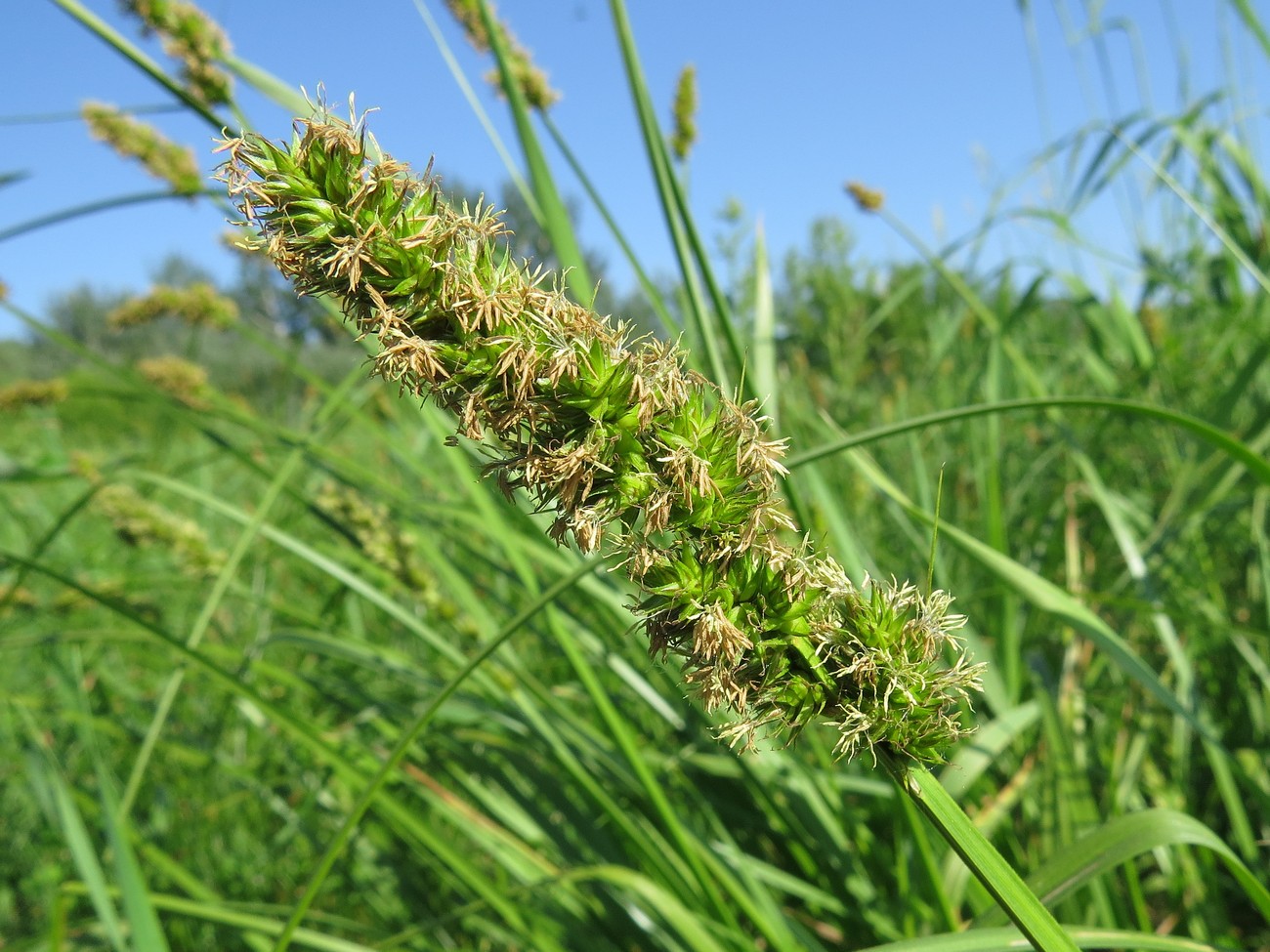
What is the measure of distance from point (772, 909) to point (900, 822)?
0.29 m

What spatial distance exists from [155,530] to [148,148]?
3.27 feet

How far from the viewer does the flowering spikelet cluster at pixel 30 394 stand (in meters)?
3.02

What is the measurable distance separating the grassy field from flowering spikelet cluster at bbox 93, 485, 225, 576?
0.04 ft

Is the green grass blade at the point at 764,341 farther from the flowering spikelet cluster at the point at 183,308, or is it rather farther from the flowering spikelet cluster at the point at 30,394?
the flowering spikelet cluster at the point at 30,394

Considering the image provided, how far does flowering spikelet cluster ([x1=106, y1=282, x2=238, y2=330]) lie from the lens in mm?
2412

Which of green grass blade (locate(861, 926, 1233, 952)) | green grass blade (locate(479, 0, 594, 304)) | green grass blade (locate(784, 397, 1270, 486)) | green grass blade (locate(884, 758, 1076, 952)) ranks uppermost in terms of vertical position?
green grass blade (locate(479, 0, 594, 304))

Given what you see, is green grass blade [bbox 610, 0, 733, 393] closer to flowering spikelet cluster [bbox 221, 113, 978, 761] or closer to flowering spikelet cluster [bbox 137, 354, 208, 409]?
flowering spikelet cluster [bbox 221, 113, 978, 761]

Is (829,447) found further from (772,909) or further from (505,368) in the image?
(772,909)

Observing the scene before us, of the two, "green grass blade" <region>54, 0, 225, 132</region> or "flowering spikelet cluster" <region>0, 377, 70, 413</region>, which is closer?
"green grass blade" <region>54, 0, 225, 132</region>

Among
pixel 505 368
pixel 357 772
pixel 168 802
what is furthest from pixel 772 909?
pixel 168 802

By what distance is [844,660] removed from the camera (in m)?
0.72

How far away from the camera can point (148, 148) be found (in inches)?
82.4

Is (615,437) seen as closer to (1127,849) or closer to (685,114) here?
(1127,849)

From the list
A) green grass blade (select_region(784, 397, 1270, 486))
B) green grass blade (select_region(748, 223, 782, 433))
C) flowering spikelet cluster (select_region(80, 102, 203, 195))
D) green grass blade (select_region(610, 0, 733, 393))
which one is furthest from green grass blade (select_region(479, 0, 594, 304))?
flowering spikelet cluster (select_region(80, 102, 203, 195))
